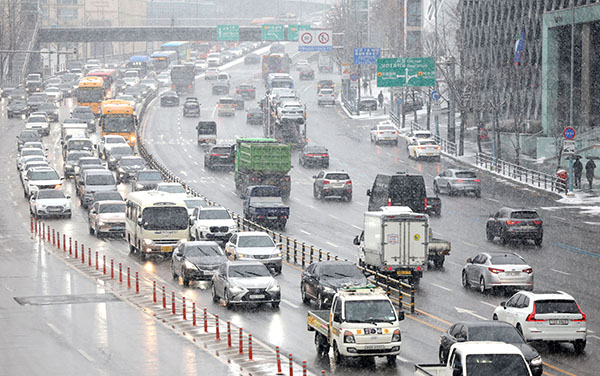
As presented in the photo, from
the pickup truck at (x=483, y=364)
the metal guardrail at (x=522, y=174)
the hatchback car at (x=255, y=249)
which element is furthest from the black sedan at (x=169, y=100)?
the pickup truck at (x=483, y=364)

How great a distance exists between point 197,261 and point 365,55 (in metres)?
61.0

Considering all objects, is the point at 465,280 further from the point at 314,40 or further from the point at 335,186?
the point at 314,40

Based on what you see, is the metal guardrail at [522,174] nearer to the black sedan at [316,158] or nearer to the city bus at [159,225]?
the black sedan at [316,158]

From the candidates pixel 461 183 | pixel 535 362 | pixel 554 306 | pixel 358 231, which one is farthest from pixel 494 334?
pixel 461 183

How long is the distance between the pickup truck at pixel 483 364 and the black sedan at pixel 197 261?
60.7ft

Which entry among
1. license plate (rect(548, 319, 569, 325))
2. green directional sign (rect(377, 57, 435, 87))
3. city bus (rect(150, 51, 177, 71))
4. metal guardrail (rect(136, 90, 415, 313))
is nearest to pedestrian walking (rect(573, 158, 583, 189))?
green directional sign (rect(377, 57, 435, 87))

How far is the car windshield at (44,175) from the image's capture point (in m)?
60.2

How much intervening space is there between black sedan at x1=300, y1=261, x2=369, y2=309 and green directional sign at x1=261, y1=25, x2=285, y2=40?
8914 cm

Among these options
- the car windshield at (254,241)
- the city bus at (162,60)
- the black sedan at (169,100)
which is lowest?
the car windshield at (254,241)

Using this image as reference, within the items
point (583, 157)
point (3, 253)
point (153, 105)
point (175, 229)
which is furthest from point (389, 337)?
point (153, 105)

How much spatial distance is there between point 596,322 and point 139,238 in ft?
63.9

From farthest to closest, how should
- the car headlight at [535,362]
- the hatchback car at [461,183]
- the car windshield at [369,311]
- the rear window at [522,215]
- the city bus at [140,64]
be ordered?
the city bus at [140,64]
the hatchback car at [461,183]
the rear window at [522,215]
the car windshield at [369,311]
the car headlight at [535,362]

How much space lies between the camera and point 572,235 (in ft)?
157

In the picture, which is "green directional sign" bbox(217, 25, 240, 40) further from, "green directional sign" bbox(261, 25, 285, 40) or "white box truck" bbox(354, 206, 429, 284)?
"white box truck" bbox(354, 206, 429, 284)
